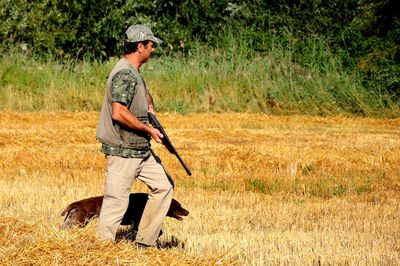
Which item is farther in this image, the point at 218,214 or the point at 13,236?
the point at 218,214

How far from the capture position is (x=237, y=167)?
13164 mm

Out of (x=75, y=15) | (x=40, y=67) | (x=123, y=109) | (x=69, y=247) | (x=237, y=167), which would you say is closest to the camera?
(x=69, y=247)

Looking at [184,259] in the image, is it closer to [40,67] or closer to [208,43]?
[40,67]

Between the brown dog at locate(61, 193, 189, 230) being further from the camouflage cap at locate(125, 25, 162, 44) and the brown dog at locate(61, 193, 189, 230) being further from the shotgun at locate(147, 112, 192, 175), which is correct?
the camouflage cap at locate(125, 25, 162, 44)

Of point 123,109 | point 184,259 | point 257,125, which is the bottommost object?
point 257,125

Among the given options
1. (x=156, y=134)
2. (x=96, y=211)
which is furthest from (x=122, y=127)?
(x=96, y=211)

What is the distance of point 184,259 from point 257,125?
40.5ft

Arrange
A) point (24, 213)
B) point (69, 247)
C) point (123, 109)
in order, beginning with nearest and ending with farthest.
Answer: point (69, 247)
point (123, 109)
point (24, 213)

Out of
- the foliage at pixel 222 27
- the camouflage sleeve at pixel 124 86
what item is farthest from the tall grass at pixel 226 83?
the camouflage sleeve at pixel 124 86

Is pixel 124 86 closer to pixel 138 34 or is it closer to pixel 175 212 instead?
pixel 138 34

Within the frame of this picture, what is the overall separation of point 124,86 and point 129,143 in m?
0.47

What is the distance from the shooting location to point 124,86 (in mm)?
6988

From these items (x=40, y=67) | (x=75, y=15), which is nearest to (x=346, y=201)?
(x=40, y=67)

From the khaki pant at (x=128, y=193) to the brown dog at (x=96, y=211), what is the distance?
0.44 m
